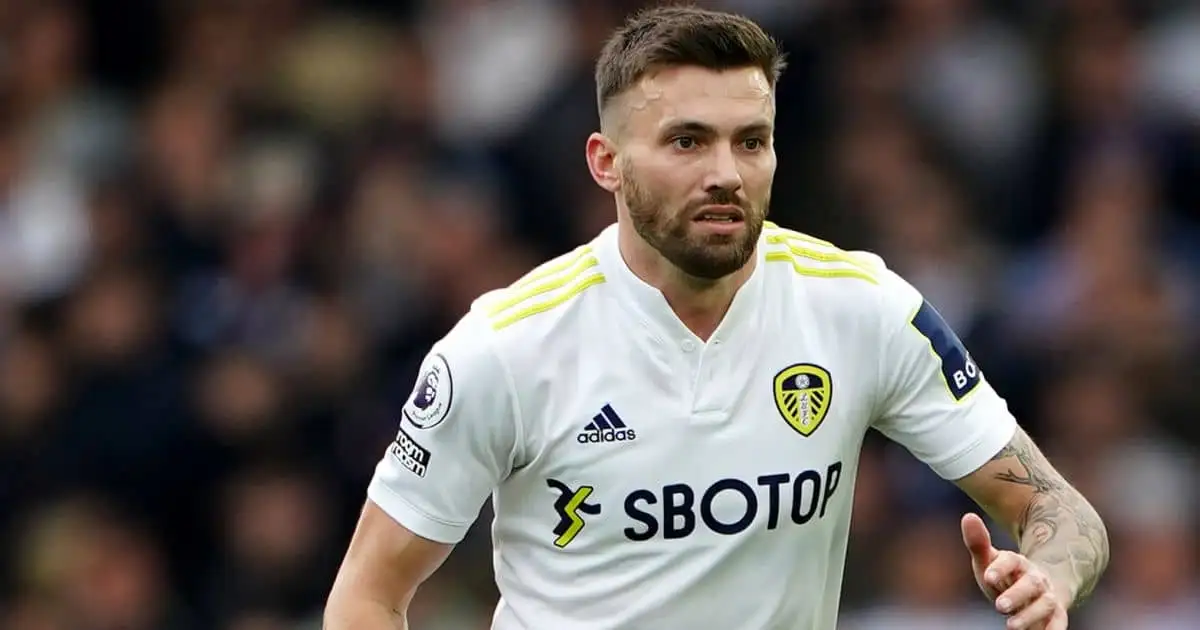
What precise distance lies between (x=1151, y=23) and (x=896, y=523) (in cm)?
314

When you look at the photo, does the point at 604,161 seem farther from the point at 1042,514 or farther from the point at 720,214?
the point at 1042,514

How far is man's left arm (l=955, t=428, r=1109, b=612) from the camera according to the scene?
485 centimetres

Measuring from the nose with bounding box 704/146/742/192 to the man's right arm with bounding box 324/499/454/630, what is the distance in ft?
3.42

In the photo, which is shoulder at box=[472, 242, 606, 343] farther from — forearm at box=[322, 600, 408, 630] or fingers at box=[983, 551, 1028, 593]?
fingers at box=[983, 551, 1028, 593]

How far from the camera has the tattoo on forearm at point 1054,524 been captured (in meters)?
4.86

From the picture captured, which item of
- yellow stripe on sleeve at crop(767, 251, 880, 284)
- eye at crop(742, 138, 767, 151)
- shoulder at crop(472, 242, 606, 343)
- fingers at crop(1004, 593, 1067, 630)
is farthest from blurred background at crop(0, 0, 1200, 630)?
fingers at crop(1004, 593, 1067, 630)

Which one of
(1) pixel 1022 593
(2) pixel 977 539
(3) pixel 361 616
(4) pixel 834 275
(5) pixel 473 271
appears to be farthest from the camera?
(5) pixel 473 271

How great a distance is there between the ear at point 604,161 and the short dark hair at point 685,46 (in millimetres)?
103

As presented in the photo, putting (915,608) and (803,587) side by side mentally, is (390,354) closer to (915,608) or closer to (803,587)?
(915,608)

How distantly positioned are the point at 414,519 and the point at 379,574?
0.15 metres

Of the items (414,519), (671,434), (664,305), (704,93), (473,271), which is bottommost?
(473,271)

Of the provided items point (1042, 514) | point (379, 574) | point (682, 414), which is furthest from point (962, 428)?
point (379, 574)

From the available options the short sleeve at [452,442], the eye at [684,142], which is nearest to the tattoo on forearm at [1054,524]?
the eye at [684,142]

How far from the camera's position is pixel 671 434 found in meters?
4.96
